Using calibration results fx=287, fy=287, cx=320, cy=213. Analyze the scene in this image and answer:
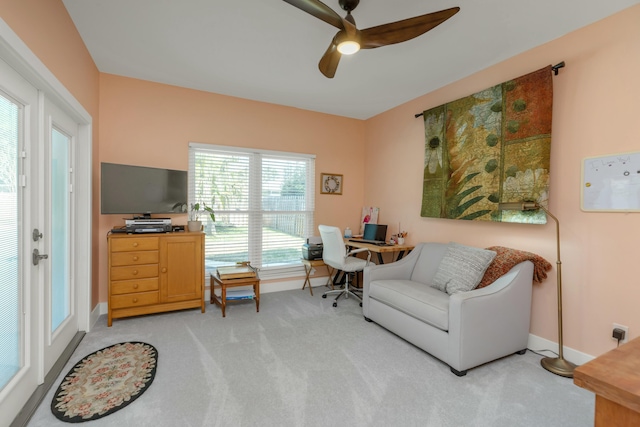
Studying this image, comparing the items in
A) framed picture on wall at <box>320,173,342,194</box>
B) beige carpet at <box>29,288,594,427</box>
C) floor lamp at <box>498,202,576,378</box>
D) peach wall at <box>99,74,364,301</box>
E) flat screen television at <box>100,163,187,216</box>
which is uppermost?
peach wall at <box>99,74,364,301</box>

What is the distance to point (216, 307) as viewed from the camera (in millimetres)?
3496

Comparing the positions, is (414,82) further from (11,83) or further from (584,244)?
(11,83)

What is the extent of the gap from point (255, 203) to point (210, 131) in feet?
3.65

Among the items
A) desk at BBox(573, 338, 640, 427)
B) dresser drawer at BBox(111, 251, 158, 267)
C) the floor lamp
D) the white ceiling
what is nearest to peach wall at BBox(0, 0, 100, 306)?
the white ceiling

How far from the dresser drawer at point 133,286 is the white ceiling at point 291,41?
227 cm

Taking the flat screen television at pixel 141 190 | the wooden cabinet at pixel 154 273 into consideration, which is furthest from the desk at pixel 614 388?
the flat screen television at pixel 141 190

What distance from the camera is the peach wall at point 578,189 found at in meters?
2.07

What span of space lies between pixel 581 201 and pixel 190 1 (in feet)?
11.0

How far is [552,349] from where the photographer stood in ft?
8.05

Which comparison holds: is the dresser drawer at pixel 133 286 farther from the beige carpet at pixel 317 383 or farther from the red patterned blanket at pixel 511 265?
the red patterned blanket at pixel 511 265

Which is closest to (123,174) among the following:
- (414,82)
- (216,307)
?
(216,307)

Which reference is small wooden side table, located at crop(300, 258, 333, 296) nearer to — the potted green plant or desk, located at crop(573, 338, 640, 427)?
the potted green plant

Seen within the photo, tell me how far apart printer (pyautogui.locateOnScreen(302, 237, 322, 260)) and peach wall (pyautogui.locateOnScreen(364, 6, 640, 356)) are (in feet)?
7.02

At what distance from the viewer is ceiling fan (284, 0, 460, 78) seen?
5.46ft
